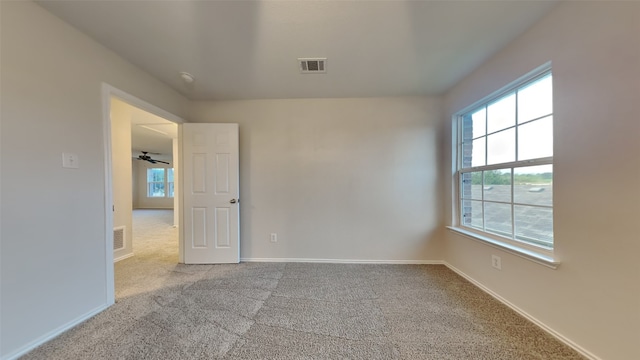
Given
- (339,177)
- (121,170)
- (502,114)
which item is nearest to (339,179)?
(339,177)

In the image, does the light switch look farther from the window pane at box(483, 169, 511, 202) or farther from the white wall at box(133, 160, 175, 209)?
the white wall at box(133, 160, 175, 209)

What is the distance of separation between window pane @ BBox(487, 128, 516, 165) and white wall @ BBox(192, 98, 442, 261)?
0.74 metres

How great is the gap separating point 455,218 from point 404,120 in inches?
56.1

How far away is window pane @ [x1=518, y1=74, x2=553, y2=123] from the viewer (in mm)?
1729

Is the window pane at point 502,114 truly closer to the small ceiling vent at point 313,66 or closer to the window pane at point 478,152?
the window pane at point 478,152

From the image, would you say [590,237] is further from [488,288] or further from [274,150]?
[274,150]

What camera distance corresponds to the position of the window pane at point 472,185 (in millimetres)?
2549

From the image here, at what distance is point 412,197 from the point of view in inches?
122

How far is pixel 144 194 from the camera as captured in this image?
10594 mm

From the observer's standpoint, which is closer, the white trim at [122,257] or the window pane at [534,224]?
the window pane at [534,224]

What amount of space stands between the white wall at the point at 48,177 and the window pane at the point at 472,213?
3697mm

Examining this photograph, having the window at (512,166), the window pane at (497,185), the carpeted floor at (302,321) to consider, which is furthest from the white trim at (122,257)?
the window pane at (497,185)

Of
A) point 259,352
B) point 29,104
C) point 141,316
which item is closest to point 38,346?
point 141,316

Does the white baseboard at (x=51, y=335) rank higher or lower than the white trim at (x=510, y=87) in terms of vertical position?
lower
